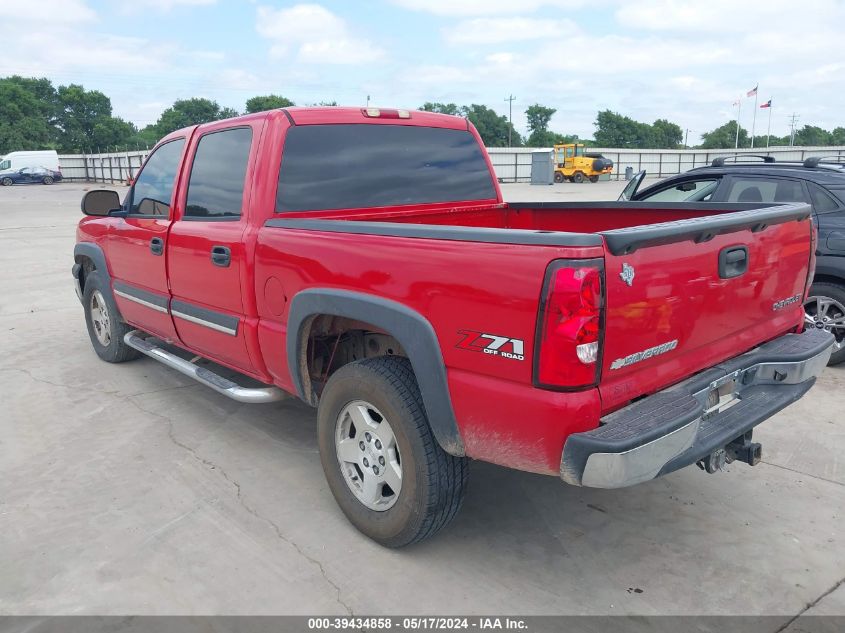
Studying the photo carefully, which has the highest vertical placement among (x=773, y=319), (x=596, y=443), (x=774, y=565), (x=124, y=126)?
(x=124, y=126)

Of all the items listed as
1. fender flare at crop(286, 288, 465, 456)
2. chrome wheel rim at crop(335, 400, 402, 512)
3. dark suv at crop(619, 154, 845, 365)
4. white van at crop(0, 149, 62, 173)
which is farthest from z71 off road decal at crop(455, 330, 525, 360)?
white van at crop(0, 149, 62, 173)

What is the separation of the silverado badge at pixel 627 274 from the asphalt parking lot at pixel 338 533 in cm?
135

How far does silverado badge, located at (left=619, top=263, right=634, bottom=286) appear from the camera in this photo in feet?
7.73

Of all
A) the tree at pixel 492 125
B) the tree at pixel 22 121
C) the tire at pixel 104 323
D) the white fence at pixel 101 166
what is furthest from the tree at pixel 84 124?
the tire at pixel 104 323

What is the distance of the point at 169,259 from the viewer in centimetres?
439

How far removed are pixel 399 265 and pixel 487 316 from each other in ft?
1.65

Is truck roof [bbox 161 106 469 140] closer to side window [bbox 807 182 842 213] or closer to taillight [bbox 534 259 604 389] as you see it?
taillight [bbox 534 259 604 389]

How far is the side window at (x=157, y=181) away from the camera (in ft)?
15.0

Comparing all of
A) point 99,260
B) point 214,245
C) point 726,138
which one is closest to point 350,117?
point 214,245

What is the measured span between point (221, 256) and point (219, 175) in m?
0.60

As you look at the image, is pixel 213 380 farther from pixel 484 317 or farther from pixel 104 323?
pixel 104 323

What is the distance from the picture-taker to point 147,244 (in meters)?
4.69

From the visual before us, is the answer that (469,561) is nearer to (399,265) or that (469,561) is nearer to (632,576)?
(632,576)

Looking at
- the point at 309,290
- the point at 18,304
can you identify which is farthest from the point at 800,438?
the point at 18,304
